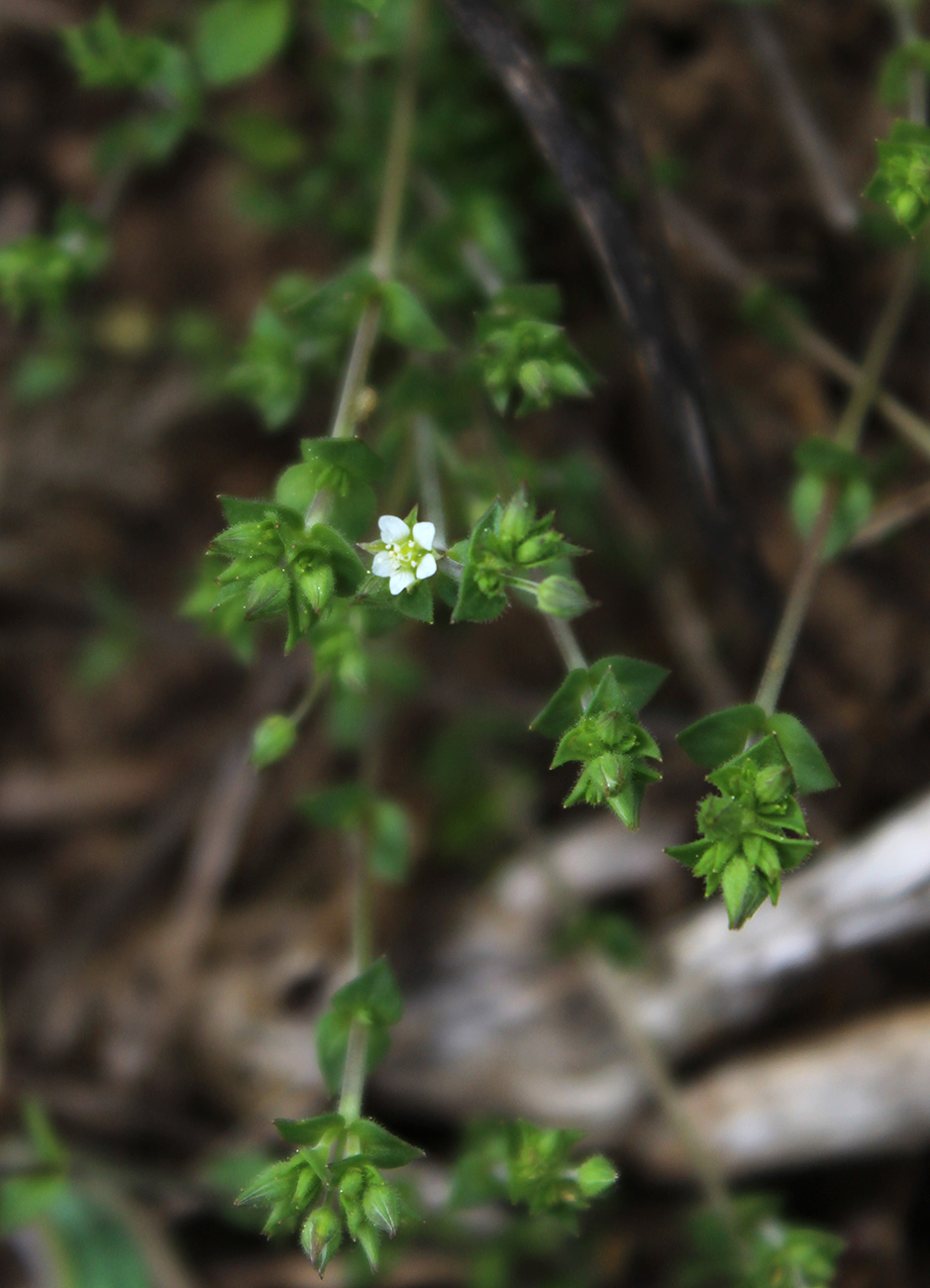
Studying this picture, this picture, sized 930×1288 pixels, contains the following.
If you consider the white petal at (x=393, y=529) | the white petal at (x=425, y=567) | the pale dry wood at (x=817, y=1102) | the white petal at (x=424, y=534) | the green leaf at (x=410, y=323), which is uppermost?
the green leaf at (x=410, y=323)

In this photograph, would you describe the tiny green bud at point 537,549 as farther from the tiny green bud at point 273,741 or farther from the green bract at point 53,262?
the green bract at point 53,262

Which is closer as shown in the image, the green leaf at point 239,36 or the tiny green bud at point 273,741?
the tiny green bud at point 273,741

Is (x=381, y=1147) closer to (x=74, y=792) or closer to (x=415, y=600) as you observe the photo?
(x=415, y=600)

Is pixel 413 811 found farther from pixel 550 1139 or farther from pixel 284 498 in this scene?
pixel 284 498

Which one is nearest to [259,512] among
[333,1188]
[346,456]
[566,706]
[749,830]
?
[346,456]

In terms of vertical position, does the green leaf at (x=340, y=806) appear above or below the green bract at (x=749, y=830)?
above

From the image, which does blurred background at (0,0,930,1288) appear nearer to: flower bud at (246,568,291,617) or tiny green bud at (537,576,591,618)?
flower bud at (246,568,291,617)

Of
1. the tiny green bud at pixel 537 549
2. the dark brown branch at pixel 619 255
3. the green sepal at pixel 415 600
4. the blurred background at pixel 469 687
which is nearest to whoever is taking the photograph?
the green sepal at pixel 415 600

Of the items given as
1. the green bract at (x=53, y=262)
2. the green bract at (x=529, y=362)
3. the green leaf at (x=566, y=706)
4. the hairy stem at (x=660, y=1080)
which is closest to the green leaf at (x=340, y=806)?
the hairy stem at (x=660, y=1080)
